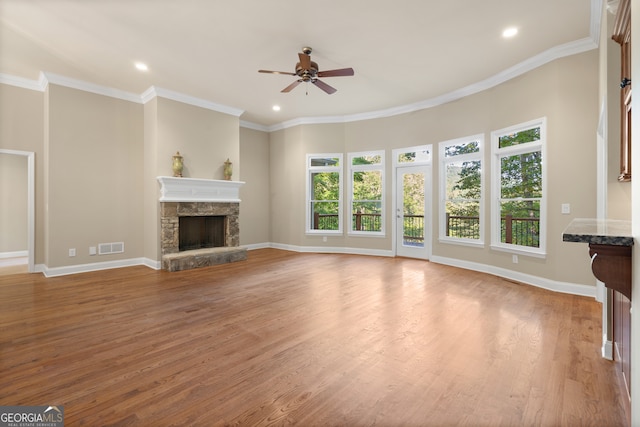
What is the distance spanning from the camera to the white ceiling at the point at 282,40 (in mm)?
3188

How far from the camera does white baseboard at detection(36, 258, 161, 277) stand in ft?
15.9

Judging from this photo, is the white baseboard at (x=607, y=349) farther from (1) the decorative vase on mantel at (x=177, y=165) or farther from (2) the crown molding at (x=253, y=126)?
(2) the crown molding at (x=253, y=126)

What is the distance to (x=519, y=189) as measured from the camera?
4.59 metres

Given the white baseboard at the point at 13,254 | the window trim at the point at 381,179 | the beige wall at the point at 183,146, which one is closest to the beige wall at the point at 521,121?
the beige wall at the point at 183,146

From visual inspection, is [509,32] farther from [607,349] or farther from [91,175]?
[91,175]

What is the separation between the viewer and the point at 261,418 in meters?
1.59

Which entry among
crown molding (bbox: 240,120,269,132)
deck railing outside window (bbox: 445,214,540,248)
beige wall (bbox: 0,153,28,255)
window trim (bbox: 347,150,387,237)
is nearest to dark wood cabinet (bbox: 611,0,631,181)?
deck railing outside window (bbox: 445,214,540,248)

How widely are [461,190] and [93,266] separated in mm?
6795

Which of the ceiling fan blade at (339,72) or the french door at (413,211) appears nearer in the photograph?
the ceiling fan blade at (339,72)

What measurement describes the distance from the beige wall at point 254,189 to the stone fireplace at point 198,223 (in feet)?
3.50

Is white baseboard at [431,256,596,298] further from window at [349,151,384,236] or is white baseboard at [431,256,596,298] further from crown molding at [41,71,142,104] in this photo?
crown molding at [41,71,142,104]

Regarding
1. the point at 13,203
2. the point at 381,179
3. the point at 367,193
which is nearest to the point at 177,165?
the point at 367,193

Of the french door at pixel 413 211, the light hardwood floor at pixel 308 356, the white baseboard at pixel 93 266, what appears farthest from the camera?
the french door at pixel 413 211

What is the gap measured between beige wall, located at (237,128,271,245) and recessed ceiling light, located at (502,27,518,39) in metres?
5.73
